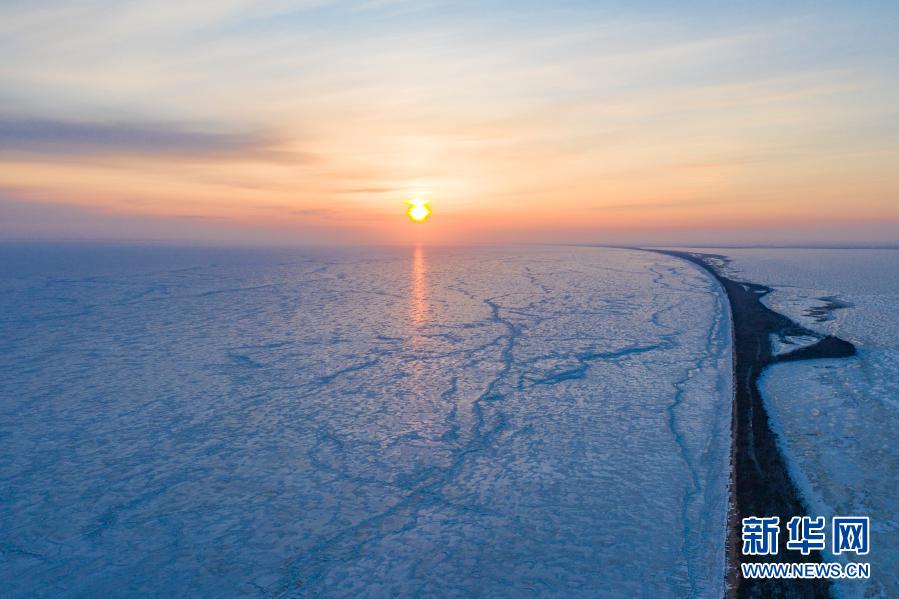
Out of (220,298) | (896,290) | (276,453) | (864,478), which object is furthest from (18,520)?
(896,290)

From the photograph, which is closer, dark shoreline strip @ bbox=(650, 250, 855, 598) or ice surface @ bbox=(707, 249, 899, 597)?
dark shoreline strip @ bbox=(650, 250, 855, 598)

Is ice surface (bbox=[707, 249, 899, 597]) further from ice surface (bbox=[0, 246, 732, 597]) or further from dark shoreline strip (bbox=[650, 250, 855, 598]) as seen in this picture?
ice surface (bbox=[0, 246, 732, 597])

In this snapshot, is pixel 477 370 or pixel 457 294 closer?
pixel 477 370

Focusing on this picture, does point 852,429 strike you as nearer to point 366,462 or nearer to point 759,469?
point 759,469

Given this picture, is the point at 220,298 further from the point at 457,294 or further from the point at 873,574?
the point at 873,574

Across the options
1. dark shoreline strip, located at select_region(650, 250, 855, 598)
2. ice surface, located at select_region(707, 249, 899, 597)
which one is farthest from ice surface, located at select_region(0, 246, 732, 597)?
ice surface, located at select_region(707, 249, 899, 597)

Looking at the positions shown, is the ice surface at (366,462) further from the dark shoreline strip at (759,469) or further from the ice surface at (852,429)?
the ice surface at (852,429)

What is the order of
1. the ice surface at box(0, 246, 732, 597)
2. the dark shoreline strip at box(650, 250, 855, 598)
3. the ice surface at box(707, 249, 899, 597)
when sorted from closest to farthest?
1. the dark shoreline strip at box(650, 250, 855, 598)
2. the ice surface at box(0, 246, 732, 597)
3. the ice surface at box(707, 249, 899, 597)
